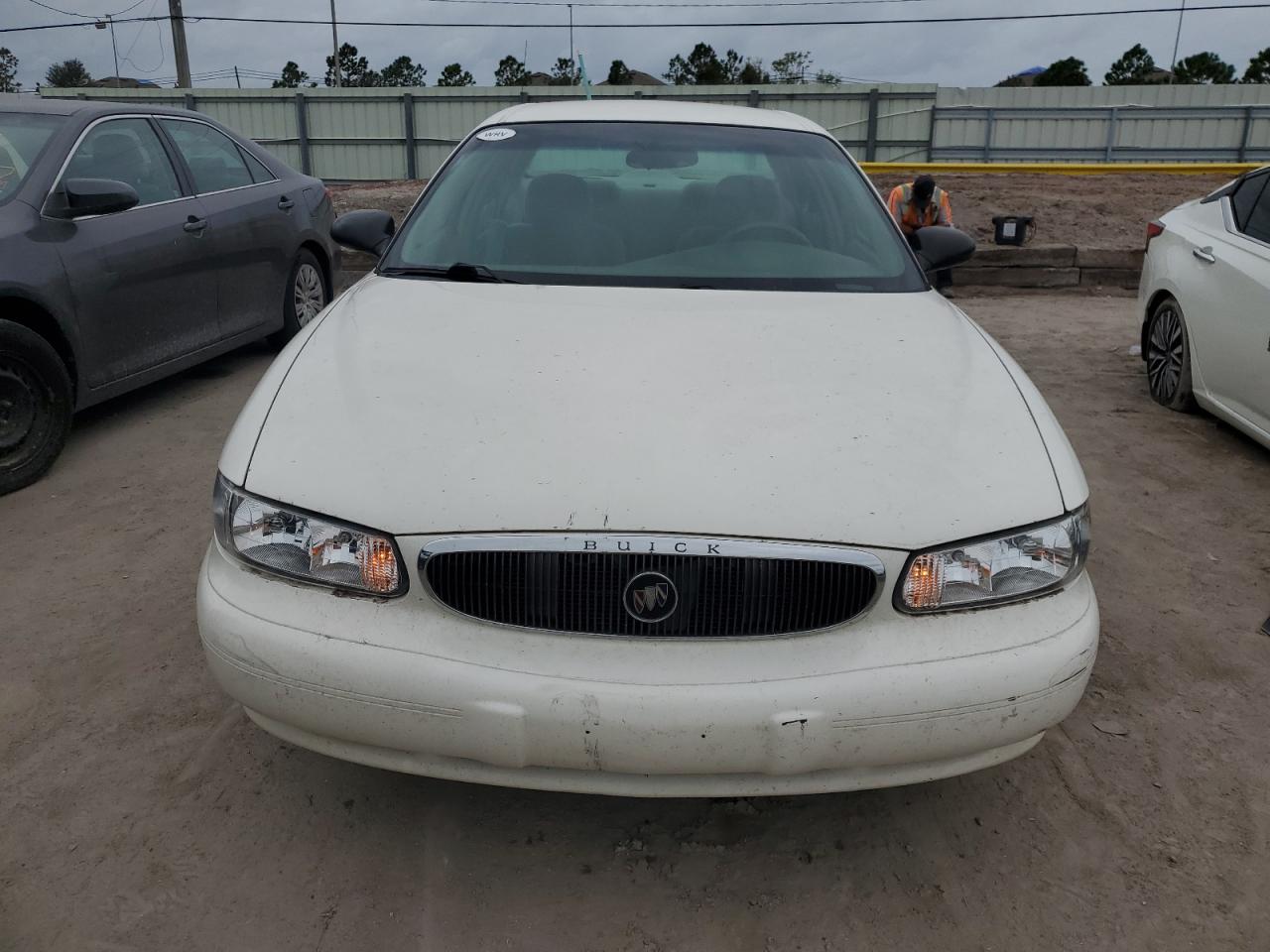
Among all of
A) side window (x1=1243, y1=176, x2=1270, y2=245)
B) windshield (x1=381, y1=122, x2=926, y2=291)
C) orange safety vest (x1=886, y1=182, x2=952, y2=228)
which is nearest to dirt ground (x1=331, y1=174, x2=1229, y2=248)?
orange safety vest (x1=886, y1=182, x2=952, y2=228)

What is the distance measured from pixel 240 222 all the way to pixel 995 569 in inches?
201

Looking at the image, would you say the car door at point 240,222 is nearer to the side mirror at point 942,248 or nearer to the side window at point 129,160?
the side window at point 129,160

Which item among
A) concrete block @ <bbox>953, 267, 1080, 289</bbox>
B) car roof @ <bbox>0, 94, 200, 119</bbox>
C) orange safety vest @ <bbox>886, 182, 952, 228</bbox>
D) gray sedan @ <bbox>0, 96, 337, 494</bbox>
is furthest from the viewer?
concrete block @ <bbox>953, 267, 1080, 289</bbox>

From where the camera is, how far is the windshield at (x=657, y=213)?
3039 millimetres

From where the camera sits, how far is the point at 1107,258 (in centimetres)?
1034

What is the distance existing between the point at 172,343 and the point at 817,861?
4.41m

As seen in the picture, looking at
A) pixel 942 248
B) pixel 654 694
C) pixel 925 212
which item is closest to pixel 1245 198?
pixel 942 248

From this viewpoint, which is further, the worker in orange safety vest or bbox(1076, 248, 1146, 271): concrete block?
bbox(1076, 248, 1146, 271): concrete block

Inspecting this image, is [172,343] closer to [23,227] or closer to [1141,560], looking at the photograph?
[23,227]

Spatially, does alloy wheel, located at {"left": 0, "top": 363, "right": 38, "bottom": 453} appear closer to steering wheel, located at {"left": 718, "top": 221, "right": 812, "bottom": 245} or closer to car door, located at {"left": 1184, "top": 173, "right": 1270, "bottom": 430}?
steering wheel, located at {"left": 718, "top": 221, "right": 812, "bottom": 245}

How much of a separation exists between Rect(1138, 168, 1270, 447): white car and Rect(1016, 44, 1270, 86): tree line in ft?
155

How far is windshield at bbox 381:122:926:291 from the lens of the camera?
3.04 m

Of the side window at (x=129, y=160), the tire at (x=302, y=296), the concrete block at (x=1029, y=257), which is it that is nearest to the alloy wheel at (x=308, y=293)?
the tire at (x=302, y=296)

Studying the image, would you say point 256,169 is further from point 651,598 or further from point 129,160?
point 651,598
